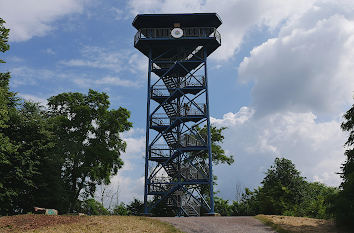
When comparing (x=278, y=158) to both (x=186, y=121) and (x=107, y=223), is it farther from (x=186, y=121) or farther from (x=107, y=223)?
(x=107, y=223)

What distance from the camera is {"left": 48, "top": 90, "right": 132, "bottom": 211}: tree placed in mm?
32531

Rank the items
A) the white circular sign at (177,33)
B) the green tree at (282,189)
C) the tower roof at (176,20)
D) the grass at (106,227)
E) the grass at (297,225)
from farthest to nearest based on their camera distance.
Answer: the tower roof at (176,20)
the white circular sign at (177,33)
the green tree at (282,189)
the grass at (297,225)
the grass at (106,227)

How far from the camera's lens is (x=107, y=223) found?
58.1 ft

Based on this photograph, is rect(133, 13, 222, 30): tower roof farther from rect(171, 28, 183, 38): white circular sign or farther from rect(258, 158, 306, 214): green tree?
rect(258, 158, 306, 214): green tree

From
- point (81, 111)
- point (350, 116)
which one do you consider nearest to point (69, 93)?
point (81, 111)

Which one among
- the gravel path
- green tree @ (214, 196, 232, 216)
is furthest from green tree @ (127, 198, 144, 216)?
the gravel path

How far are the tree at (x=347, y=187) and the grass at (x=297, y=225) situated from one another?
1044 millimetres

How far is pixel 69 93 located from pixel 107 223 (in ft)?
67.3

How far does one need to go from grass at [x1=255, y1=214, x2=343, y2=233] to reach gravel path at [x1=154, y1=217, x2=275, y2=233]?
51cm

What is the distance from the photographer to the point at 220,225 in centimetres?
1897

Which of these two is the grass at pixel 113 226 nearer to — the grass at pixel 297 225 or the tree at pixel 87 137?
the grass at pixel 297 225

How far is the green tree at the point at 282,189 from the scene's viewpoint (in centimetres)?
2917

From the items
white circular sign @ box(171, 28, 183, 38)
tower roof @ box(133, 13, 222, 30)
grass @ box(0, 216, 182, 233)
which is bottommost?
grass @ box(0, 216, 182, 233)

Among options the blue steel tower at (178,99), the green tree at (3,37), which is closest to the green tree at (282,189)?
the blue steel tower at (178,99)
